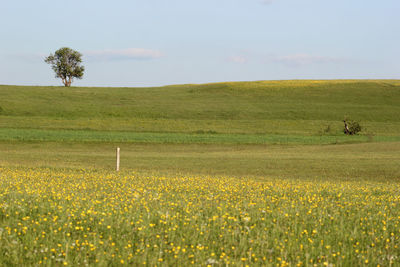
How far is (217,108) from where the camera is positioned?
74812mm

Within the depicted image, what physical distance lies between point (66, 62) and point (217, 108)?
57453 mm

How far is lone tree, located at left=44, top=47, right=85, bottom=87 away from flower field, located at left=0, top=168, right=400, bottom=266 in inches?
4332

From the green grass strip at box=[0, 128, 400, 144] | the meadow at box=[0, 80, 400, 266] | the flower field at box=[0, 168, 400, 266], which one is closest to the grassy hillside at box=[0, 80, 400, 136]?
the green grass strip at box=[0, 128, 400, 144]

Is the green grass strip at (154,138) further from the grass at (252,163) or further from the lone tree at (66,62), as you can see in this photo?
the lone tree at (66,62)

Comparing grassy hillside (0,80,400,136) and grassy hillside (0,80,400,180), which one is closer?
grassy hillside (0,80,400,180)

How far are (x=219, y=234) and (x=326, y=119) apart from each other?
6317 cm

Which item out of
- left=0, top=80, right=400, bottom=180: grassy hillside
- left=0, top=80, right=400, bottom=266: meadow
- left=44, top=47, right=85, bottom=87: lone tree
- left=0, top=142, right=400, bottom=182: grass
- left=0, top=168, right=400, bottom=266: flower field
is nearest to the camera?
left=0, top=168, right=400, bottom=266: flower field

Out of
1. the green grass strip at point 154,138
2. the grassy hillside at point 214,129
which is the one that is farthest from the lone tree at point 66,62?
the green grass strip at point 154,138

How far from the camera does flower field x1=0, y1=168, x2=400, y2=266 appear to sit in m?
7.76

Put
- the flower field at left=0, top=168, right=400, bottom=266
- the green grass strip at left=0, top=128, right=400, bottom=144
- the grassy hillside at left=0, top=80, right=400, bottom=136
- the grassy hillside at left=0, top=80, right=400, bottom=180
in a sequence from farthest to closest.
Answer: the grassy hillside at left=0, top=80, right=400, bottom=136
the green grass strip at left=0, top=128, right=400, bottom=144
the grassy hillside at left=0, top=80, right=400, bottom=180
the flower field at left=0, top=168, right=400, bottom=266

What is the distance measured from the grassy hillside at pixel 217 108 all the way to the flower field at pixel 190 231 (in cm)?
4340

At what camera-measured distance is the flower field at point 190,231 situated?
25.5 feet

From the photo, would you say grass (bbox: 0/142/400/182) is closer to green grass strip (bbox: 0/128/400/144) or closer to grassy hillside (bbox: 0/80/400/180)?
grassy hillside (bbox: 0/80/400/180)

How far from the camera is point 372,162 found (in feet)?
94.4
